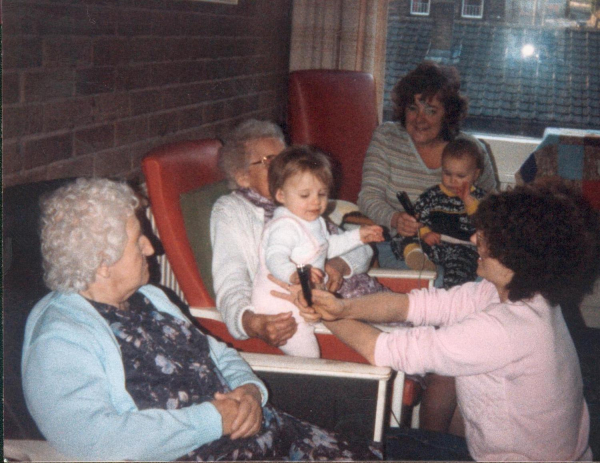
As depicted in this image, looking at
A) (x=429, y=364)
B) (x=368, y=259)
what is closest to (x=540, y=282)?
(x=429, y=364)

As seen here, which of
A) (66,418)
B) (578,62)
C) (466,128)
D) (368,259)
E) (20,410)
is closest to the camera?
(66,418)

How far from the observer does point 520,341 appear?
137cm

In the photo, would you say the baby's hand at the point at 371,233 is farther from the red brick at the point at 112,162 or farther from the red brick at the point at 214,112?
the red brick at the point at 214,112

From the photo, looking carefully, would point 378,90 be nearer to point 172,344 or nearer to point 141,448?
point 172,344

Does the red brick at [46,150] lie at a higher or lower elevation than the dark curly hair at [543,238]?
higher

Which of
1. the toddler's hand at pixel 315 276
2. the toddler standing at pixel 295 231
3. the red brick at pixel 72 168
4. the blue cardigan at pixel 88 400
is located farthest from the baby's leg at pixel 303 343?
the red brick at pixel 72 168

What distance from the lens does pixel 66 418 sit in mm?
1112

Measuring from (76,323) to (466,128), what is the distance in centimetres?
345

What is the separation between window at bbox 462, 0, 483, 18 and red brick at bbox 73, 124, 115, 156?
2.55 meters

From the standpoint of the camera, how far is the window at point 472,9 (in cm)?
377

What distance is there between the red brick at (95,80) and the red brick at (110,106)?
0.08 ft

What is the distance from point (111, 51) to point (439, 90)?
4.70 ft

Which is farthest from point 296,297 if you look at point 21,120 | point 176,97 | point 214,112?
point 214,112

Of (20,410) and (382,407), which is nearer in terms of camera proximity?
(20,410)
